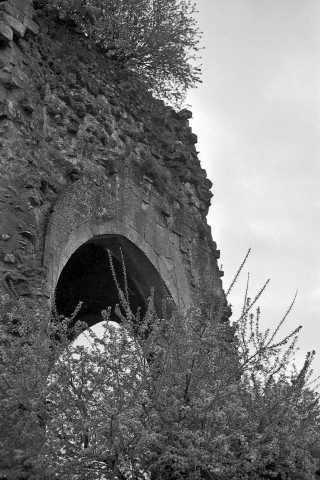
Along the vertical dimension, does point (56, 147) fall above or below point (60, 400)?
above

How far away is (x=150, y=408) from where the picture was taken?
4574 mm

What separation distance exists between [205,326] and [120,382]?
2.86 feet

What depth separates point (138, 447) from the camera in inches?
165

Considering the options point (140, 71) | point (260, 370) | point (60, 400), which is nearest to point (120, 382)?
point (60, 400)

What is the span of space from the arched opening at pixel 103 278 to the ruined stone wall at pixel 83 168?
0.34 ft

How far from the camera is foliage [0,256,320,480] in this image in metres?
4.18

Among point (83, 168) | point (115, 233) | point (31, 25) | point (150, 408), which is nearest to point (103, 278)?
point (115, 233)

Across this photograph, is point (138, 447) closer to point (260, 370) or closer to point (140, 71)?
point (260, 370)

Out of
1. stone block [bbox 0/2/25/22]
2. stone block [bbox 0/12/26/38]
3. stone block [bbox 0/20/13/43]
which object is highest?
stone block [bbox 0/2/25/22]

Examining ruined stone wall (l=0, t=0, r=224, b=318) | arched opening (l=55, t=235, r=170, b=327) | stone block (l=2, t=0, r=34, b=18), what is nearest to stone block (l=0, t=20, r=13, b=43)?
ruined stone wall (l=0, t=0, r=224, b=318)

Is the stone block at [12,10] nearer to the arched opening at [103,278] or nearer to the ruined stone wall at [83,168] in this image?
the ruined stone wall at [83,168]

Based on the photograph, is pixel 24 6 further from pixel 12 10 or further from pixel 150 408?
pixel 150 408

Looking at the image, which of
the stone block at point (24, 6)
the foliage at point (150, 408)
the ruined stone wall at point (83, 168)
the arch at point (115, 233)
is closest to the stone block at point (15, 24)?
the ruined stone wall at point (83, 168)

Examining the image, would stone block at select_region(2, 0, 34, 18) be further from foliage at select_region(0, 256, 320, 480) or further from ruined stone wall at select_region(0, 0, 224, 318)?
foliage at select_region(0, 256, 320, 480)
